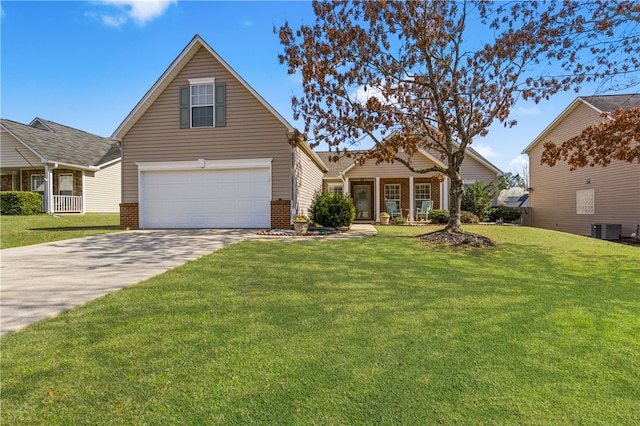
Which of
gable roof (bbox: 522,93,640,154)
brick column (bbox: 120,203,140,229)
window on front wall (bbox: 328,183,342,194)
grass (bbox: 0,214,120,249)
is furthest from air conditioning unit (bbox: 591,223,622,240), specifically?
grass (bbox: 0,214,120,249)

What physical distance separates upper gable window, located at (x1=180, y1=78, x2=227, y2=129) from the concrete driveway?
5.03 meters

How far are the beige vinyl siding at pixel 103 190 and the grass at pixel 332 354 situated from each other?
19.3 meters

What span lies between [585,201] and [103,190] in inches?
1112

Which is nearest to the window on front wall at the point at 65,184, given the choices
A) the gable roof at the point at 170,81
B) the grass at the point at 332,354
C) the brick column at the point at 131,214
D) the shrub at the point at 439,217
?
the gable roof at the point at 170,81

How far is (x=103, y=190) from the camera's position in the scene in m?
21.9

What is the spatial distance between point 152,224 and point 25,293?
9.19 m

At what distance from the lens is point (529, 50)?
9.70 m

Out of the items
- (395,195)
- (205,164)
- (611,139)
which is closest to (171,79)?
(205,164)

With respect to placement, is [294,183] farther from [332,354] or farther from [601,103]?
[601,103]

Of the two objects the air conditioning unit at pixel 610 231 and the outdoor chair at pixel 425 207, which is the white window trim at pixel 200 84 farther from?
the air conditioning unit at pixel 610 231

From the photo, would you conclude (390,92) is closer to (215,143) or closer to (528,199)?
(215,143)

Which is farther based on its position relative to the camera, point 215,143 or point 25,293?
point 215,143

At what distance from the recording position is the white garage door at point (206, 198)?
42.4 feet

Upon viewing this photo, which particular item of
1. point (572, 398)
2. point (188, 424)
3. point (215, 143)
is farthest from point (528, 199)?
point (188, 424)
